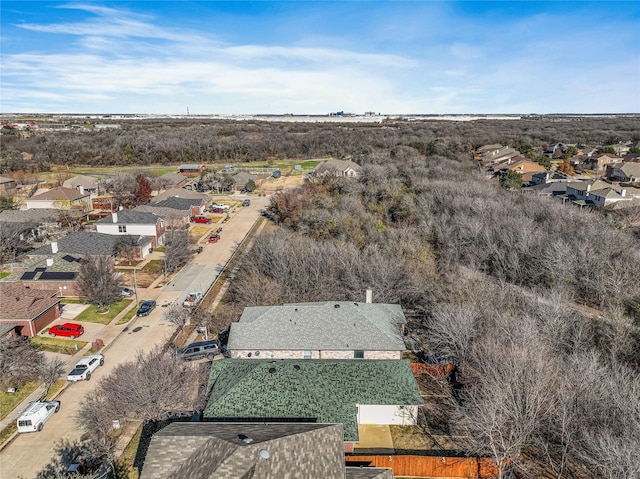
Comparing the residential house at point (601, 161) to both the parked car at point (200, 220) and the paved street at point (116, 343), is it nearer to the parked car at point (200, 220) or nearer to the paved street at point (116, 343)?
the paved street at point (116, 343)

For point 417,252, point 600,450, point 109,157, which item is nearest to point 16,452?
point 600,450

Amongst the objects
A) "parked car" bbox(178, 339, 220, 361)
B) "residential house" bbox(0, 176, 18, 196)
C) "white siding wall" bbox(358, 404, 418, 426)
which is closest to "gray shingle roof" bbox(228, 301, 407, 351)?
"parked car" bbox(178, 339, 220, 361)

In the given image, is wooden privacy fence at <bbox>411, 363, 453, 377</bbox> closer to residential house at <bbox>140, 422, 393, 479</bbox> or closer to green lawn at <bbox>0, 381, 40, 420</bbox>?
residential house at <bbox>140, 422, 393, 479</bbox>

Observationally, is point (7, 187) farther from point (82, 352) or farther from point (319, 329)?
point (319, 329)

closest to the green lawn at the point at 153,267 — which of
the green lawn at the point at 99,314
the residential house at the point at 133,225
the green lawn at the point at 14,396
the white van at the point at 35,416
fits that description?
the residential house at the point at 133,225

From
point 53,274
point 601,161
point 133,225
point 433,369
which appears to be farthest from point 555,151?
point 53,274

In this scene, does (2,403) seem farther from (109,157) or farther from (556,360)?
(109,157)

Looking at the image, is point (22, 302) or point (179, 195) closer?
point (22, 302)
